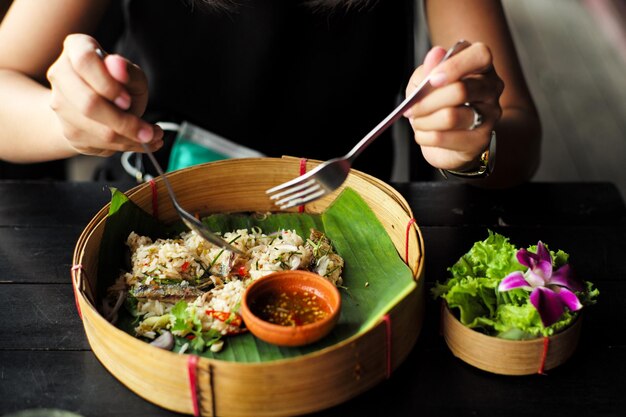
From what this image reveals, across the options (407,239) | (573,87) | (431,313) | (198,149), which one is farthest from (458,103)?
(573,87)

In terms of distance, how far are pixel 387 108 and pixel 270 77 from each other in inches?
21.0

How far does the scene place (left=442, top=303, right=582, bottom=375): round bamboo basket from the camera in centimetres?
144

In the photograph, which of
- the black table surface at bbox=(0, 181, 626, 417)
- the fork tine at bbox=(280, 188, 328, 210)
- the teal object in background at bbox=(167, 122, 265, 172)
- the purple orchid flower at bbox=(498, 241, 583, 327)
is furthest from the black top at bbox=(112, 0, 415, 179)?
the purple orchid flower at bbox=(498, 241, 583, 327)

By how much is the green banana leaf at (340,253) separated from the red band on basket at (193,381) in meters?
0.16

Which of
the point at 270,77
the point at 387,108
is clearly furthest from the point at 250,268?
the point at 387,108

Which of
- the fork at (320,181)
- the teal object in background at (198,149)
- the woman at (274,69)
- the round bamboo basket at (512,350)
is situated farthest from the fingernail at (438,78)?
the teal object in background at (198,149)

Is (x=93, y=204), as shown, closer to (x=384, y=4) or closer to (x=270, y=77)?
A: (x=270, y=77)

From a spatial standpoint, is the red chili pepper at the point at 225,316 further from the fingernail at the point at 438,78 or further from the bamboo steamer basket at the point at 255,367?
the fingernail at the point at 438,78

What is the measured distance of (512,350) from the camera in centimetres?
144

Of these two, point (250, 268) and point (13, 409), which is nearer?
point (13, 409)

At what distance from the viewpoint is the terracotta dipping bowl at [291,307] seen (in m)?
1.42

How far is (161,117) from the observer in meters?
2.61

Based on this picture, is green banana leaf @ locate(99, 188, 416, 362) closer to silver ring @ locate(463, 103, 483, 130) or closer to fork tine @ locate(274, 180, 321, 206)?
fork tine @ locate(274, 180, 321, 206)

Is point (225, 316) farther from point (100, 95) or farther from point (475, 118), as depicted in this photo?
point (475, 118)
